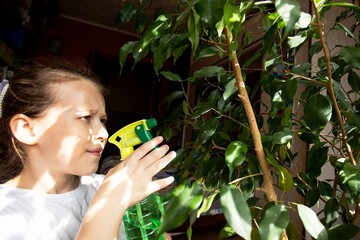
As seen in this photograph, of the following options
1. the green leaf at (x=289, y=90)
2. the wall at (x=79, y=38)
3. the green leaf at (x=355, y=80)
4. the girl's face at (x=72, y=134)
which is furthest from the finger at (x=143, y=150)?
the wall at (x=79, y=38)

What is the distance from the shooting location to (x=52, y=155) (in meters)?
0.61

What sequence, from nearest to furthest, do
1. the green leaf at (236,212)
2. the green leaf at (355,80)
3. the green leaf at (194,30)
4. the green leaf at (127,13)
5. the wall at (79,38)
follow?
the green leaf at (236,212)
the green leaf at (194,30)
the green leaf at (355,80)
the green leaf at (127,13)
the wall at (79,38)

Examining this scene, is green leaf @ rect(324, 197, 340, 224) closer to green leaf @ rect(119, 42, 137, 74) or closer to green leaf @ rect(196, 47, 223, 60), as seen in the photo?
green leaf @ rect(196, 47, 223, 60)

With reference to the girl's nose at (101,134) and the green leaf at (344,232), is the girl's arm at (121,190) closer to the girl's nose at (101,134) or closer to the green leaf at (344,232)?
the girl's nose at (101,134)

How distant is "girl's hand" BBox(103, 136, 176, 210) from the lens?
45cm

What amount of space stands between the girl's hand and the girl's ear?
27 centimetres

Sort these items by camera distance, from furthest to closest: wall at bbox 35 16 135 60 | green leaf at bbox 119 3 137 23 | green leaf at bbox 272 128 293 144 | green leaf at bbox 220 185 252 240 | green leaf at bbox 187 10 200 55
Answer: wall at bbox 35 16 135 60
green leaf at bbox 119 3 137 23
green leaf at bbox 272 128 293 144
green leaf at bbox 187 10 200 55
green leaf at bbox 220 185 252 240

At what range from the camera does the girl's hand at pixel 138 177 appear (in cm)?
45

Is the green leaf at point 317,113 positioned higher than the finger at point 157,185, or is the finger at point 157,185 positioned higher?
the green leaf at point 317,113

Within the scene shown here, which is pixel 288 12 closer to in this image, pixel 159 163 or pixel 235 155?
pixel 235 155

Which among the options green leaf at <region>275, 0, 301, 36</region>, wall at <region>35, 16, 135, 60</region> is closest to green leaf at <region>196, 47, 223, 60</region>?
green leaf at <region>275, 0, 301, 36</region>

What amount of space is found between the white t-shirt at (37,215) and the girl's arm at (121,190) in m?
0.20

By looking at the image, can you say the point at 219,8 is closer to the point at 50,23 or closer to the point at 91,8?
the point at 91,8

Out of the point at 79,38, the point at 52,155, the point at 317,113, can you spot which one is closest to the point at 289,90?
the point at 317,113
